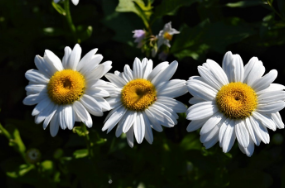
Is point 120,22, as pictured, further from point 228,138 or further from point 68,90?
point 228,138

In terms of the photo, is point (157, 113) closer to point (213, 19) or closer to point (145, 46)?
point (145, 46)

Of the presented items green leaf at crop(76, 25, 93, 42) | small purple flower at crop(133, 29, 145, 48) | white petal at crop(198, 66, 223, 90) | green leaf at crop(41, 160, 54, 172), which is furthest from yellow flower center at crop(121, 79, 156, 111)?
green leaf at crop(41, 160, 54, 172)

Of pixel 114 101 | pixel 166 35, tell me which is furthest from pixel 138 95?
pixel 166 35

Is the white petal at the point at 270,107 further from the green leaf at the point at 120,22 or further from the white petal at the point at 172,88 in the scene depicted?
the green leaf at the point at 120,22

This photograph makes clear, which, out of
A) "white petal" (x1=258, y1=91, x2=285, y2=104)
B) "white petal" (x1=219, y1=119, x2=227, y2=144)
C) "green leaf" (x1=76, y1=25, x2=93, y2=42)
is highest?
"green leaf" (x1=76, y1=25, x2=93, y2=42)

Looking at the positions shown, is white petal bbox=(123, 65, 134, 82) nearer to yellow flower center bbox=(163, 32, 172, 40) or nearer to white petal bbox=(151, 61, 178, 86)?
white petal bbox=(151, 61, 178, 86)

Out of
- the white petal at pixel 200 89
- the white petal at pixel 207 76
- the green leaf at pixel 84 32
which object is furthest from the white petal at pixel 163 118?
the green leaf at pixel 84 32
